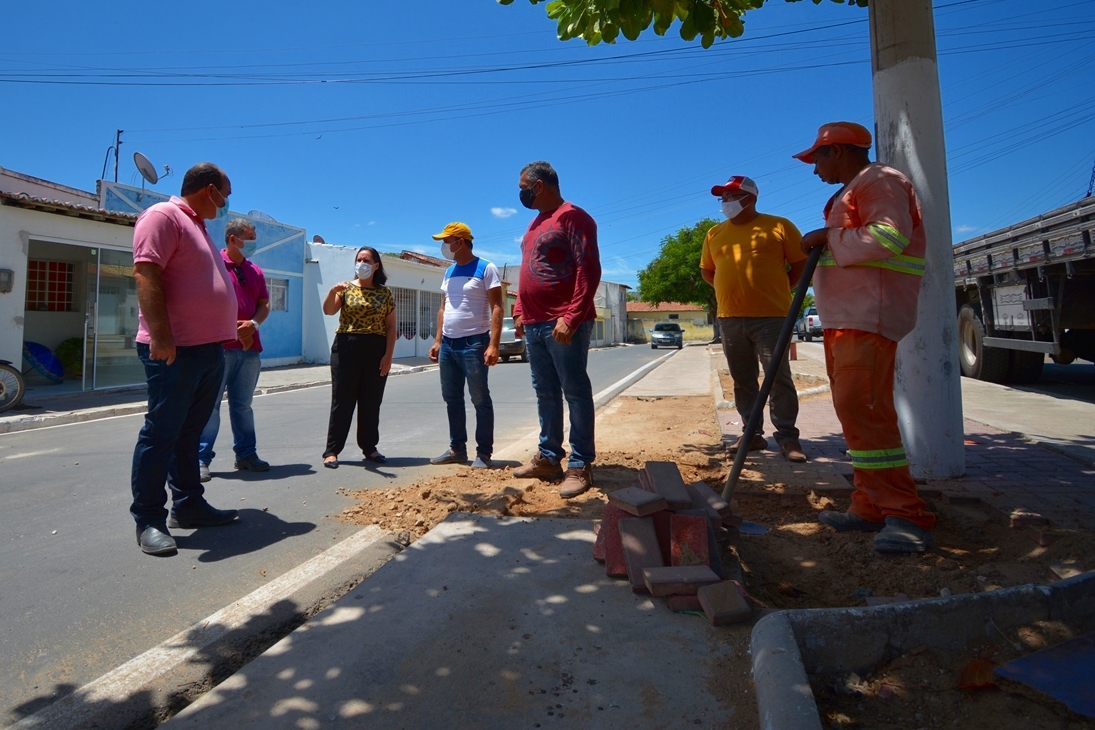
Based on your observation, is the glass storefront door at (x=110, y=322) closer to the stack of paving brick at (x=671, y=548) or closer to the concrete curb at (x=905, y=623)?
the stack of paving brick at (x=671, y=548)

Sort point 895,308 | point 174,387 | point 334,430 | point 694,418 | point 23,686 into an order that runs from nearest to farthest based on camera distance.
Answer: point 23,686 → point 895,308 → point 174,387 → point 334,430 → point 694,418

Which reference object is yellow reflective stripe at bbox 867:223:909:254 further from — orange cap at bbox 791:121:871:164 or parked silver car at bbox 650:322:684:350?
parked silver car at bbox 650:322:684:350

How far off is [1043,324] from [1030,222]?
1.27m

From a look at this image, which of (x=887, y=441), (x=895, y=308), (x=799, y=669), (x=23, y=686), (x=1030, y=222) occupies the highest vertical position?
(x=1030, y=222)

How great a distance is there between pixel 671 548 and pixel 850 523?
1.10 metres

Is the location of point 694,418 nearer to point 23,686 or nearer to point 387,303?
point 387,303

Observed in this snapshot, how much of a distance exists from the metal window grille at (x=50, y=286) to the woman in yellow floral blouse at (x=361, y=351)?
12.2 meters

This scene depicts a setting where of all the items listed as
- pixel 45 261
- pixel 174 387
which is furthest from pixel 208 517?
pixel 45 261

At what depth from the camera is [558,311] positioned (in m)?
4.21

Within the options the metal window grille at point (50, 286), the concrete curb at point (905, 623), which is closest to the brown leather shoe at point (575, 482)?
the concrete curb at point (905, 623)

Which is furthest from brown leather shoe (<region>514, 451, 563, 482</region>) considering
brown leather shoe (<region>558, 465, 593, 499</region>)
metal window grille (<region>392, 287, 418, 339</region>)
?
metal window grille (<region>392, 287, 418, 339</region>)

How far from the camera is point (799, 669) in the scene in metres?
1.73

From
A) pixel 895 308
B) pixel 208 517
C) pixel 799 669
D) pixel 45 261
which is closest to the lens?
pixel 799 669

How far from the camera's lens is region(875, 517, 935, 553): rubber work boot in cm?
287
